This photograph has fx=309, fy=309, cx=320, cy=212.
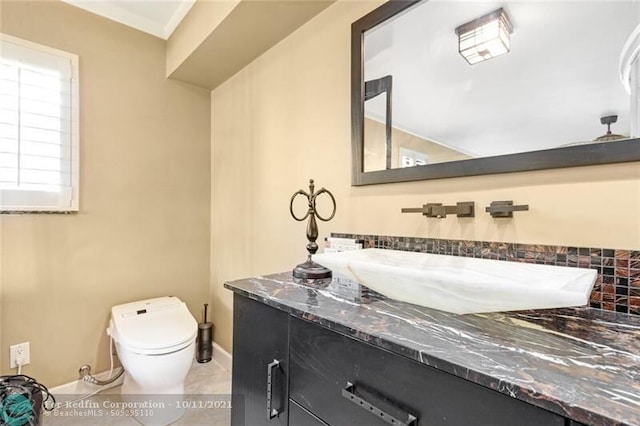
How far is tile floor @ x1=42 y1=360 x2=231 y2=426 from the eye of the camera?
1643 mm

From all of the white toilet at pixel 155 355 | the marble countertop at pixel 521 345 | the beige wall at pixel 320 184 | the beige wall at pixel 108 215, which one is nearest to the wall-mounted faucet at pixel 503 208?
the beige wall at pixel 320 184

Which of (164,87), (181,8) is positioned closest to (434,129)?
(181,8)

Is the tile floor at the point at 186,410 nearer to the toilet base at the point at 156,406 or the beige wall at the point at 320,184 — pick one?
the toilet base at the point at 156,406

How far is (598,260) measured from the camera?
2.62 feet

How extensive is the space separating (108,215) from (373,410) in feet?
6.80

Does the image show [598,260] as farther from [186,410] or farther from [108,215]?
[108,215]

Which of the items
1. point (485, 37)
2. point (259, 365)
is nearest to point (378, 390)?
point (259, 365)

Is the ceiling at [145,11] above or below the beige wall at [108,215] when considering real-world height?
above

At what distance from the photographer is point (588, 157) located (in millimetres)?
818

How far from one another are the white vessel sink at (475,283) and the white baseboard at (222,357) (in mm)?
1642

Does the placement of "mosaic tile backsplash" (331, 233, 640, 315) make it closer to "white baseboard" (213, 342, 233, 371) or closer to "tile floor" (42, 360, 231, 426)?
"tile floor" (42, 360, 231, 426)

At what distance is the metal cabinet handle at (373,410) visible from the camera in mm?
569

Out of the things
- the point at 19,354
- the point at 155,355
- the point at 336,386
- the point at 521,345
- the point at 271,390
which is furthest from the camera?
the point at 19,354

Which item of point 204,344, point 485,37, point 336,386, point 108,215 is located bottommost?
point 204,344
